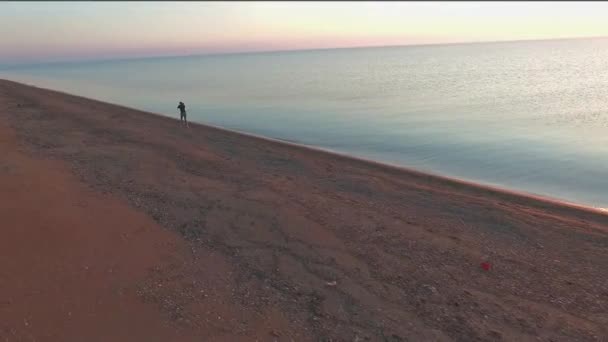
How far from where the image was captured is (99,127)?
21.5m

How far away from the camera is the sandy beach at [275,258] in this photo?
6141 mm

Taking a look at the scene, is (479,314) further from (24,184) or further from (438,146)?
(438,146)

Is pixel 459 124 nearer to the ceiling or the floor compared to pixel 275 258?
nearer to the ceiling

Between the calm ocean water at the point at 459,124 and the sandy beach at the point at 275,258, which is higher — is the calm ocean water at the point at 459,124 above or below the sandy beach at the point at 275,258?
above

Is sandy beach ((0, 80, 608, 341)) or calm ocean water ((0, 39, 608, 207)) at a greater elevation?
calm ocean water ((0, 39, 608, 207))

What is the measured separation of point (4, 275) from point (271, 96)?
143 feet

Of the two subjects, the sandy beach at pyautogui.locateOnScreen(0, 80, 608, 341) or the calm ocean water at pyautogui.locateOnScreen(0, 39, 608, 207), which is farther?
the calm ocean water at pyautogui.locateOnScreen(0, 39, 608, 207)

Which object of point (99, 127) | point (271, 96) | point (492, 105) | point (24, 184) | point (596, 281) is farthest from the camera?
point (271, 96)

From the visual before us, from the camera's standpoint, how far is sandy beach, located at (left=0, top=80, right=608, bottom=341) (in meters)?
6.14

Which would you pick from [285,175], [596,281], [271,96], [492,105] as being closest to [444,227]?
[596,281]

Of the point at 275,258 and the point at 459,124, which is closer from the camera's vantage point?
the point at 275,258

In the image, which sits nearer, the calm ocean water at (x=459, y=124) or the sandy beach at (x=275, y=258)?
the sandy beach at (x=275, y=258)

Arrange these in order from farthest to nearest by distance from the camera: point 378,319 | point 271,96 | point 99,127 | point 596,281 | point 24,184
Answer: point 271,96 → point 99,127 → point 24,184 → point 596,281 → point 378,319

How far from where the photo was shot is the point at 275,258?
26.4ft
